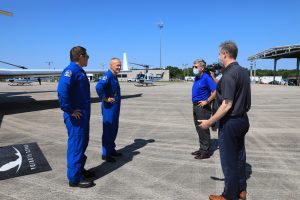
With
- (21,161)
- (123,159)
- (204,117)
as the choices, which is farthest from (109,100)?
(21,161)

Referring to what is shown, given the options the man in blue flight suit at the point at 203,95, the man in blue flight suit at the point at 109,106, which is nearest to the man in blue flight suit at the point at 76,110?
the man in blue flight suit at the point at 109,106

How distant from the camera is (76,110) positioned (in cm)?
495

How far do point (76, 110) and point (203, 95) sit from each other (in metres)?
2.87

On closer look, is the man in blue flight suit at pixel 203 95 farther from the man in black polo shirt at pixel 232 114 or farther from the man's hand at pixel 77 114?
the man's hand at pixel 77 114

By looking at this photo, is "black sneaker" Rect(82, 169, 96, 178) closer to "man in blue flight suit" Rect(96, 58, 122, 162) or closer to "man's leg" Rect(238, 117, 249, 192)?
"man in blue flight suit" Rect(96, 58, 122, 162)

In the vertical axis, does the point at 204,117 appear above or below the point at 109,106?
below

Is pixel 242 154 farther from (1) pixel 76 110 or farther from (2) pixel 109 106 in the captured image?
(2) pixel 109 106

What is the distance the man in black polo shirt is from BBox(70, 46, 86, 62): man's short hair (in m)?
2.18

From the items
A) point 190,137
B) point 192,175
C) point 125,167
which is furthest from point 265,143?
point 125,167

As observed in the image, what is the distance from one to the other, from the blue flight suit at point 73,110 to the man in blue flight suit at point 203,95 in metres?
2.55

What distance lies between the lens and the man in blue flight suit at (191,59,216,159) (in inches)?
262

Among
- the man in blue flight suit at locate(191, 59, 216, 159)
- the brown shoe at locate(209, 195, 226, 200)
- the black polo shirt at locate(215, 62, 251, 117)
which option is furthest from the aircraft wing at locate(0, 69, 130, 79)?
the black polo shirt at locate(215, 62, 251, 117)

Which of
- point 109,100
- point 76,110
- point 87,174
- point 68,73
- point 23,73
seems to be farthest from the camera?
point 23,73

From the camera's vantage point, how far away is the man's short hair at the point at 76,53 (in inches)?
198
